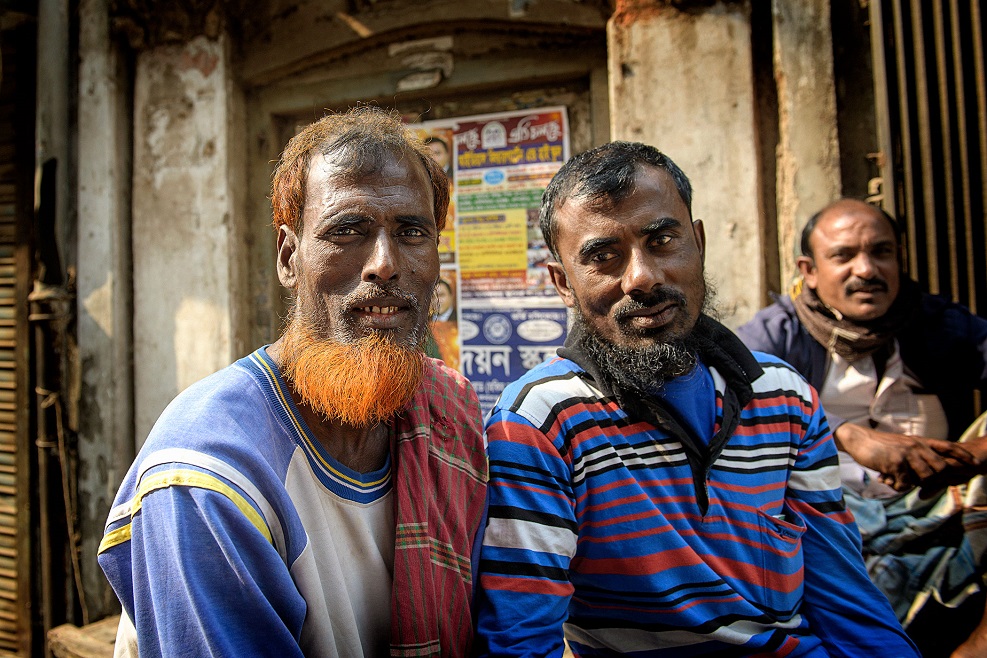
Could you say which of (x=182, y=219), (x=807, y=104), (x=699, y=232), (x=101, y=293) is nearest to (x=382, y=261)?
(x=699, y=232)

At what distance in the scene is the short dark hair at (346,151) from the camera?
1.53 metres

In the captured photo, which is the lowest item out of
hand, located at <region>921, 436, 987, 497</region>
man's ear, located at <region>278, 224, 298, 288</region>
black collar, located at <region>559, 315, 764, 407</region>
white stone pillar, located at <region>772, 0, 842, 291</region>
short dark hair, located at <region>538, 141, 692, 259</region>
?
hand, located at <region>921, 436, 987, 497</region>

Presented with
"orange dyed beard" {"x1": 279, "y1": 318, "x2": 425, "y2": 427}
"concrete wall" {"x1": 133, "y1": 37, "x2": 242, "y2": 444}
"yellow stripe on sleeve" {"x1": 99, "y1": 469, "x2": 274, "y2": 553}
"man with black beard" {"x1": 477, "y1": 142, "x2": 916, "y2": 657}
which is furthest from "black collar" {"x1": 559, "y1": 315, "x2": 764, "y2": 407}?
"concrete wall" {"x1": 133, "y1": 37, "x2": 242, "y2": 444}

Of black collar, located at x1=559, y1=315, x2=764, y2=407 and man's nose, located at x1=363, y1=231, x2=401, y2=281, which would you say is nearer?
man's nose, located at x1=363, y1=231, x2=401, y2=281

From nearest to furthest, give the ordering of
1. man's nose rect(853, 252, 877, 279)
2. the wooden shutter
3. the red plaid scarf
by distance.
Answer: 1. the red plaid scarf
2. man's nose rect(853, 252, 877, 279)
3. the wooden shutter

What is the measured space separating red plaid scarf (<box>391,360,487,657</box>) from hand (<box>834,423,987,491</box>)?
145cm

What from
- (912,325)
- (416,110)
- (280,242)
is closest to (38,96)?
(416,110)

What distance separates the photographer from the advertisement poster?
3400 millimetres

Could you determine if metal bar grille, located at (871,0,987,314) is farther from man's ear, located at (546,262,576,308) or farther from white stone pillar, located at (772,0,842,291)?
man's ear, located at (546,262,576,308)

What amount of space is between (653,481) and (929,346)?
69.2 inches

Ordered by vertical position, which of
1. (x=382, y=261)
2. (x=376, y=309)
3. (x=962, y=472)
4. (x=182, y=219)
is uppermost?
(x=182, y=219)

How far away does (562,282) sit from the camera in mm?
1836

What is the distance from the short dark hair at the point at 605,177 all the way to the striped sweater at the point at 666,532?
46cm

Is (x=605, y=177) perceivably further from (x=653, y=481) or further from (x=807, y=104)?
(x=807, y=104)
